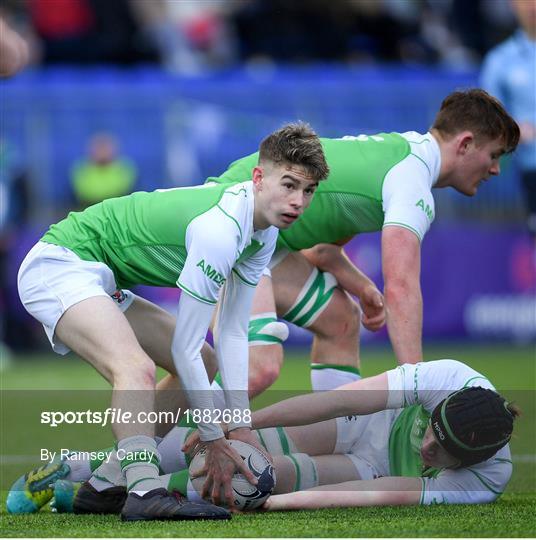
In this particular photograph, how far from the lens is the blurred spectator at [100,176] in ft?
46.8

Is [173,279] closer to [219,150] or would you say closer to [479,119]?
[479,119]

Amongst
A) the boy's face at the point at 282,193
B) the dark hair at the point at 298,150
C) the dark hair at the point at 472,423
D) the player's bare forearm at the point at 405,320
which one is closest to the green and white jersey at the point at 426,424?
the dark hair at the point at 472,423

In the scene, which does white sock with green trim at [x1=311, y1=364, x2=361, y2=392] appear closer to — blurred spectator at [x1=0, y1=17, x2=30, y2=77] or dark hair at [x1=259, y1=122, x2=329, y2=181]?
dark hair at [x1=259, y1=122, x2=329, y2=181]

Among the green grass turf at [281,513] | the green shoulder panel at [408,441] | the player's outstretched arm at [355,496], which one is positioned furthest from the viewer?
the green shoulder panel at [408,441]

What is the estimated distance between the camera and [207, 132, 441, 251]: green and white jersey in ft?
20.6

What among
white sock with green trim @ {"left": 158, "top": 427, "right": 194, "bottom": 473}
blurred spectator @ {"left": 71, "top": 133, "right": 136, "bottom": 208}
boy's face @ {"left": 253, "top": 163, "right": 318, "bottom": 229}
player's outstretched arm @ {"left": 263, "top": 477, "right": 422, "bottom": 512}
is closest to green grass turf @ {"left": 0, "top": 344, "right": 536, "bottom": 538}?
player's outstretched arm @ {"left": 263, "top": 477, "right": 422, "bottom": 512}

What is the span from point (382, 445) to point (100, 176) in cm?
904

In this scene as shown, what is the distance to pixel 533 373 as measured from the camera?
37.8ft

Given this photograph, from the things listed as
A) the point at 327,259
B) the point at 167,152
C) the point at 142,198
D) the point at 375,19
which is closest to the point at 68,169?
the point at 167,152

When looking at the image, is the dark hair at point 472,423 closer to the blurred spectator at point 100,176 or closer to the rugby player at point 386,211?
the rugby player at point 386,211

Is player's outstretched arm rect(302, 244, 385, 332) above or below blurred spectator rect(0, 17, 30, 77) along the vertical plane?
below

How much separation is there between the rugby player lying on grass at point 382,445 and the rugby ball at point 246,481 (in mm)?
53

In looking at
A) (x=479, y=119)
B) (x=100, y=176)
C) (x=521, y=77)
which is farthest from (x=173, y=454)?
(x=100, y=176)

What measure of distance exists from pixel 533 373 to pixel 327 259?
4.96 meters
